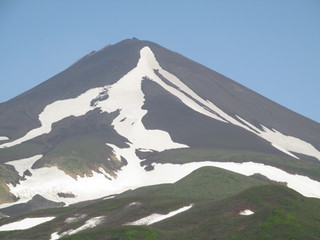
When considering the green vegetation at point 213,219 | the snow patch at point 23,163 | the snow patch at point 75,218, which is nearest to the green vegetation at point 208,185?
the green vegetation at point 213,219

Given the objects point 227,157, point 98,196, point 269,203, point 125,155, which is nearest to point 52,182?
point 98,196

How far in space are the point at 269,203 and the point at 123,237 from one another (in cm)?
1758

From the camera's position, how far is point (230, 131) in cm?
19775

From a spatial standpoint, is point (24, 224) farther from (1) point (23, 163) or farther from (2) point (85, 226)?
(1) point (23, 163)

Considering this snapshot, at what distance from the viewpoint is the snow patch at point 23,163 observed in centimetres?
15462

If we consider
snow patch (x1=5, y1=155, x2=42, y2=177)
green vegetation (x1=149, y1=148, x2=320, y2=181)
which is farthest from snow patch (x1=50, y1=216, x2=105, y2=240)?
snow patch (x1=5, y1=155, x2=42, y2=177)

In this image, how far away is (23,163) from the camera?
162 m

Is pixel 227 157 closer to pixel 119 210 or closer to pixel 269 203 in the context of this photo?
pixel 119 210

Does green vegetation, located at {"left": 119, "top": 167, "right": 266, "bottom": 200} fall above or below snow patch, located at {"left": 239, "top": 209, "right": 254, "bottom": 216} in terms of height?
above

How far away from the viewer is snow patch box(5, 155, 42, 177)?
155 m

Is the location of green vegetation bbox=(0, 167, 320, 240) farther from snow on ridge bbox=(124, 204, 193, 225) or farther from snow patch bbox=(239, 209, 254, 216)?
snow on ridge bbox=(124, 204, 193, 225)

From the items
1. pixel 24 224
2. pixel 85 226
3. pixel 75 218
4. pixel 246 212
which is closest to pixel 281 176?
pixel 24 224

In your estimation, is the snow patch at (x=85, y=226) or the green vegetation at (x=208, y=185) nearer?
the snow patch at (x=85, y=226)

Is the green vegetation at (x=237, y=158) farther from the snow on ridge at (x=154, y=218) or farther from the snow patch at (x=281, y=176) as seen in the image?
the snow on ridge at (x=154, y=218)
